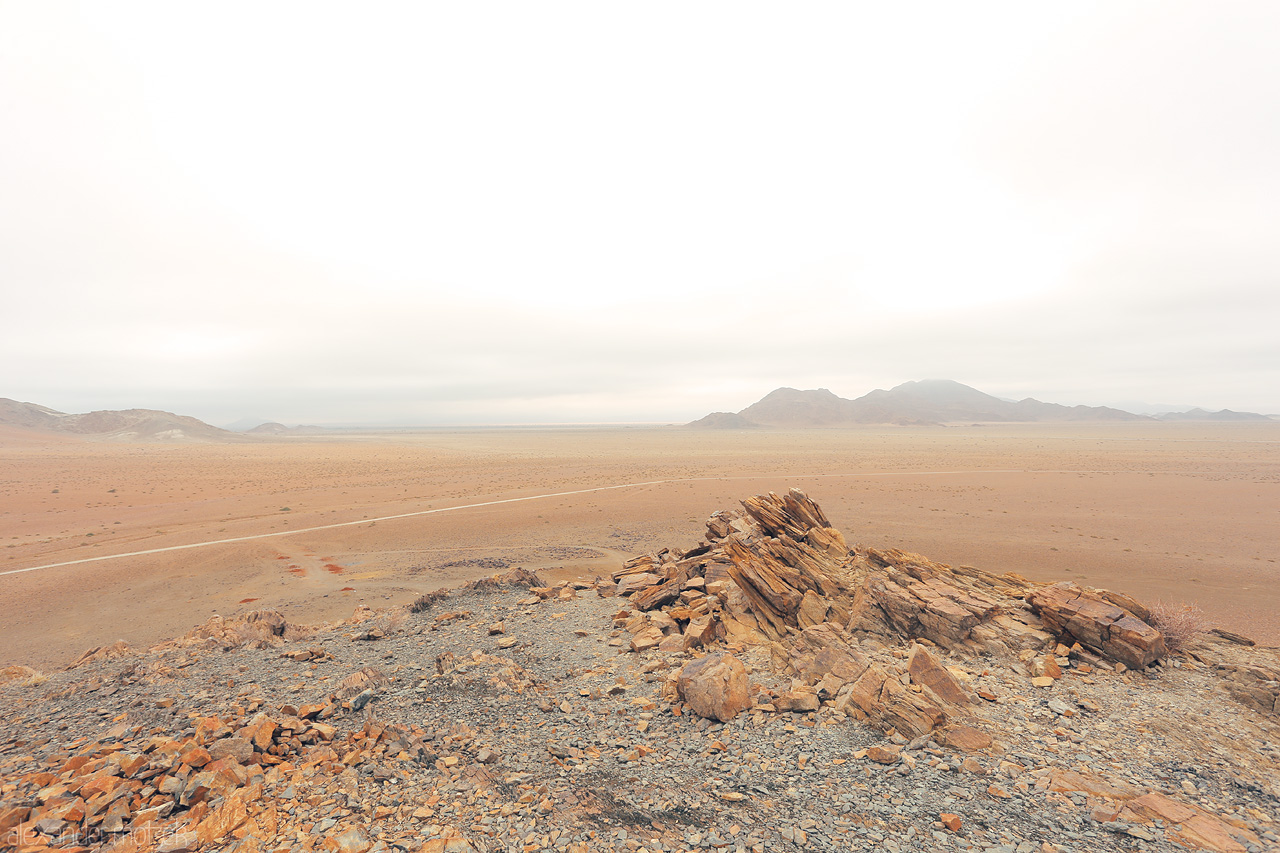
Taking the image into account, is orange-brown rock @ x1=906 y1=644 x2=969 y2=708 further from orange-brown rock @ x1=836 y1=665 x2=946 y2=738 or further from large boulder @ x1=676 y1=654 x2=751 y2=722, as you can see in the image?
large boulder @ x1=676 y1=654 x2=751 y2=722

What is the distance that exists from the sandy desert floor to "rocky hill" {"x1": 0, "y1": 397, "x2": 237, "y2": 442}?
135934 millimetres

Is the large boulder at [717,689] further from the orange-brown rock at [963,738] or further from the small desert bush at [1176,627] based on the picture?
the small desert bush at [1176,627]

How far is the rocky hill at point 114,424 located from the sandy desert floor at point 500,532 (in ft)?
446

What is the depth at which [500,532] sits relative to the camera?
25.8 meters

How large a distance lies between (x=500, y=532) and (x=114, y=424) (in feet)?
753

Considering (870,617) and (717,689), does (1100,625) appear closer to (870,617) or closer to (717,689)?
(870,617)

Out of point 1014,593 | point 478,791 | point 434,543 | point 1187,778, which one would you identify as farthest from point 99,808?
point 434,543

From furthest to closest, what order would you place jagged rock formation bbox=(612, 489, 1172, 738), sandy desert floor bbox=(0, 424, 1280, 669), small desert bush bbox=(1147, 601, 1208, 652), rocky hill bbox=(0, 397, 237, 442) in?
rocky hill bbox=(0, 397, 237, 442), sandy desert floor bbox=(0, 424, 1280, 669), small desert bush bbox=(1147, 601, 1208, 652), jagged rock formation bbox=(612, 489, 1172, 738)

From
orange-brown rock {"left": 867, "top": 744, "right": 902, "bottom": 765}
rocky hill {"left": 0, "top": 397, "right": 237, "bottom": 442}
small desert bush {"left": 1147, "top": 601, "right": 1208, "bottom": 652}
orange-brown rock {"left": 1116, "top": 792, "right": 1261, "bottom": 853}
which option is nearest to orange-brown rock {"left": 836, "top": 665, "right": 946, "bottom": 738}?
orange-brown rock {"left": 867, "top": 744, "right": 902, "bottom": 765}

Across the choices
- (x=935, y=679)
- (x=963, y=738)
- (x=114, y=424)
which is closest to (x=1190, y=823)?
(x=963, y=738)

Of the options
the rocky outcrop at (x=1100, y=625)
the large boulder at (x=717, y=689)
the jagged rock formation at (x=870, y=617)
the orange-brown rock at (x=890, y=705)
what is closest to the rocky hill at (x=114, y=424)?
the jagged rock formation at (x=870, y=617)

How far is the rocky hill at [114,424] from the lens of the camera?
154875mm

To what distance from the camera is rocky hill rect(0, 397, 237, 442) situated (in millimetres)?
154875

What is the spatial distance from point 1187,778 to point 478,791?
8296 mm
